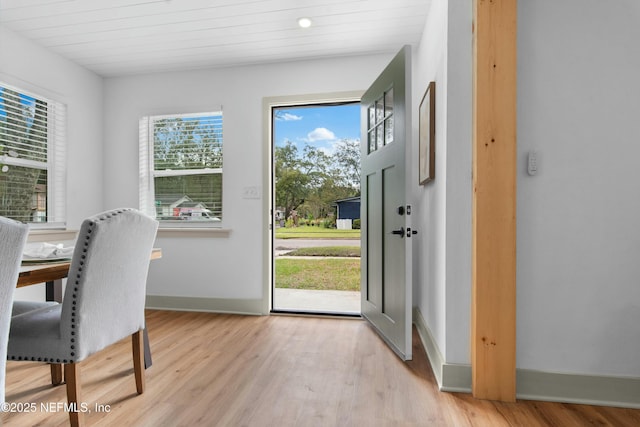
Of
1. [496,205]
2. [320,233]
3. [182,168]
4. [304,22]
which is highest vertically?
[304,22]

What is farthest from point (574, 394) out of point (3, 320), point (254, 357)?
point (3, 320)

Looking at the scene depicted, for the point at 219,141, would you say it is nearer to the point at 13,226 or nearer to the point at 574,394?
the point at 13,226

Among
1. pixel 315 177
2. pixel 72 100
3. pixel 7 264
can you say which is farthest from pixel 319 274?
pixel 7 264

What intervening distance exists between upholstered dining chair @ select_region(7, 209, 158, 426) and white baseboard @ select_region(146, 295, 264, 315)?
5.54ft

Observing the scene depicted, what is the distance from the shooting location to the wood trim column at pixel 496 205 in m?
1.71

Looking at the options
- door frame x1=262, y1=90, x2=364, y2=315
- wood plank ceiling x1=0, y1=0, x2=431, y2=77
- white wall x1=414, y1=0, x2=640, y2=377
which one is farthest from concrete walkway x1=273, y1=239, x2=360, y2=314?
wood plank ceiling x1=0, y1=0, x2=431, y2=77

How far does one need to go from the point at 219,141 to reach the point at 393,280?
85.7 inches

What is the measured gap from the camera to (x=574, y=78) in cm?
173

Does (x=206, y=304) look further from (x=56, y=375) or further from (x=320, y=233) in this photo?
(x=320, y=233)

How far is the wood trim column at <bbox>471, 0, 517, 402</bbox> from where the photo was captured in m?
1.71

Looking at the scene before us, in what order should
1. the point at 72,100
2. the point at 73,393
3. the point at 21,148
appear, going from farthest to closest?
the point at 72,100 < the point at 21,148 < the point at 73,393

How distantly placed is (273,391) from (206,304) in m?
1.79

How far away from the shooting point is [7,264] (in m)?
1.06

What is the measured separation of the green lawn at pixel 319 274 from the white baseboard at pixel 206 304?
8.65 ft
